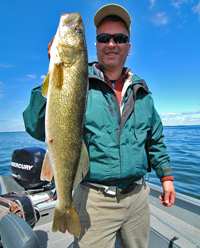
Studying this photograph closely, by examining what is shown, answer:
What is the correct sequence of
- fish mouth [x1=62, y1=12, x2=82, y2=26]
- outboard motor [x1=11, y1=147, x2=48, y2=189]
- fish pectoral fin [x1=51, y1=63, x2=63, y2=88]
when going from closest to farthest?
fish pectoral fin [x1=51, y1=63, x2=63, y2=88] → fish mouth [x1=62, y1=12, x2=82, y2=26] → outboard motor [x1=11, y1=147, x2=48, y2=189]

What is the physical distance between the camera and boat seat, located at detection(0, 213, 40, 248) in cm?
159

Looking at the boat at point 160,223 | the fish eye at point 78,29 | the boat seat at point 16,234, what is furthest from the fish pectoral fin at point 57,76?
the boat at point 160,223

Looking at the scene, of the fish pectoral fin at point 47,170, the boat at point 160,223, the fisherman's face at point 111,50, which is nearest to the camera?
the fish pectoral fin at point 47,170

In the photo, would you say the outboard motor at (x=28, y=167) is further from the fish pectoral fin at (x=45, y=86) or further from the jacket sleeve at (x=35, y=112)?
the fish pectoral fin at (x=45, y=86)

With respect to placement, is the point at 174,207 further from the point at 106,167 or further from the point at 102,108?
the point at 102,108

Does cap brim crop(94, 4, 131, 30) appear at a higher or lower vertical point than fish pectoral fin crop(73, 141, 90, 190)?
higher

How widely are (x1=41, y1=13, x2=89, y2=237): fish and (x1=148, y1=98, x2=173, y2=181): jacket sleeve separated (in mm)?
1210

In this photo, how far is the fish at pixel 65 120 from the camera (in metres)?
1.58

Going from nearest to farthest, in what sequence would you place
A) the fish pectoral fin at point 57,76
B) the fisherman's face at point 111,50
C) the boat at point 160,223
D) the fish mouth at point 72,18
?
the fish pectoral fin at point 57,76 → the fish mouth at point 72,18 → the fisherman's face at point 111,50 → the boat at point 160,223

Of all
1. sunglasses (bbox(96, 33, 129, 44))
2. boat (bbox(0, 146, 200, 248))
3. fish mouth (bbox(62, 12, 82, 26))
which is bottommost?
boat (bbox(0, 146, 200, 248))

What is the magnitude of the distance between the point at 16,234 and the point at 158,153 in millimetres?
1992

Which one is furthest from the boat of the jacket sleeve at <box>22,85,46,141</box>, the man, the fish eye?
the fish eye

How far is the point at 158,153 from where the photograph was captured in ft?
8.14

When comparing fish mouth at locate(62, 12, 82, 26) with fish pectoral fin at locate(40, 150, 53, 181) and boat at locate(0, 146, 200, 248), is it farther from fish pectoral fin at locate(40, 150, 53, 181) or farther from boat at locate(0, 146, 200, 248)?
boat at locate(0, 146, 200, 248)
